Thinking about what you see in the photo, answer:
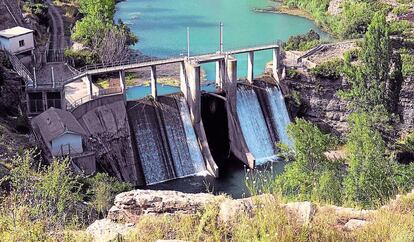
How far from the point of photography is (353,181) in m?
19.9

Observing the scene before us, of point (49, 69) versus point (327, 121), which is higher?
point (49, 69)

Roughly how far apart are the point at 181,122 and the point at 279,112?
6691 millimetres

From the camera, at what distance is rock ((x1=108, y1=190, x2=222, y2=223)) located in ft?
34.9

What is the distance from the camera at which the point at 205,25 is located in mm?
52906

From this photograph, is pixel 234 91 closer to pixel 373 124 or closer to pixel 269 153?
pixel 269 153

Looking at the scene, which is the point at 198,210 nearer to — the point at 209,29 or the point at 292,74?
the point at 292,74

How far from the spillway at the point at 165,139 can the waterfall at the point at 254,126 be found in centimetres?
339


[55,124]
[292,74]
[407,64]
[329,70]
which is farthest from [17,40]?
[407,64]

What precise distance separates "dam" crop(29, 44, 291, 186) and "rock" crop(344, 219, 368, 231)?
61.2 ft

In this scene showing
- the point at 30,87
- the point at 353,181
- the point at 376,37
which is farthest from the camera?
the point at 376,37

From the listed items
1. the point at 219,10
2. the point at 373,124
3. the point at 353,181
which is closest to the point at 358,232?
the point at 353,181

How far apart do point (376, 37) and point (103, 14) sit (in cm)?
2312

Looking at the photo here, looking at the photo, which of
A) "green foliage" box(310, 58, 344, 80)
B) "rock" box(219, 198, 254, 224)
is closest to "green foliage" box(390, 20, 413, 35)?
"green foliage" box(310, 58, 344, 80)

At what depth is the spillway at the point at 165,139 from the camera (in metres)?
30.0
